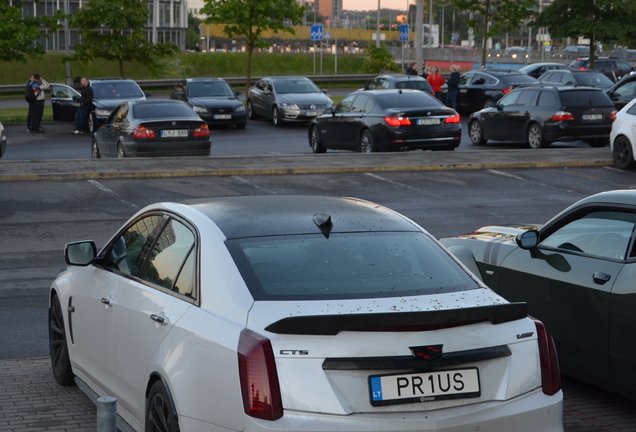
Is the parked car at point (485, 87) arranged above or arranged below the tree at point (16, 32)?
below

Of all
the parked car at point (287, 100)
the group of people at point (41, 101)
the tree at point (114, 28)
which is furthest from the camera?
the tree at point (114, 28)

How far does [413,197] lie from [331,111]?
7.97 metres

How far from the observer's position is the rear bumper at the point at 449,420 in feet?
12.5

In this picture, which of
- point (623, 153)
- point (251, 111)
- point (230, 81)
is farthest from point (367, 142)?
point (230, 81)

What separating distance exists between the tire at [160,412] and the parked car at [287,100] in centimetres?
2751

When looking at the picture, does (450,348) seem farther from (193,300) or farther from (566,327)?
(566,327)

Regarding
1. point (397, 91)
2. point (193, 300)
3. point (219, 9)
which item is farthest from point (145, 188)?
point (219, 9)

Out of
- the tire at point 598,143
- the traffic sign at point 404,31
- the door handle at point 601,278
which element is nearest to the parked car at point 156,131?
the tire at point 598,143

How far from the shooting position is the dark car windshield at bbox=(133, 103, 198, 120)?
21.0 meters

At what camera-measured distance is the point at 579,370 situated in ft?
20.7

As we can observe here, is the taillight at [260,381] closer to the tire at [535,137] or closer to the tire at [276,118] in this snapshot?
the tire at [535,137]

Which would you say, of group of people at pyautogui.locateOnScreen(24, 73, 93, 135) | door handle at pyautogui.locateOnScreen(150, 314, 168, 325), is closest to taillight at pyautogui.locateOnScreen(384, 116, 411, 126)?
group of people at pyautogui.locateOnScreen(24, 73, 93, 135)

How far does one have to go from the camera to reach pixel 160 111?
2125cm

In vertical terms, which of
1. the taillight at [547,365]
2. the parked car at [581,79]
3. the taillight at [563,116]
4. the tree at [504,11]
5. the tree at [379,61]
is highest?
the tree at [504,11]
